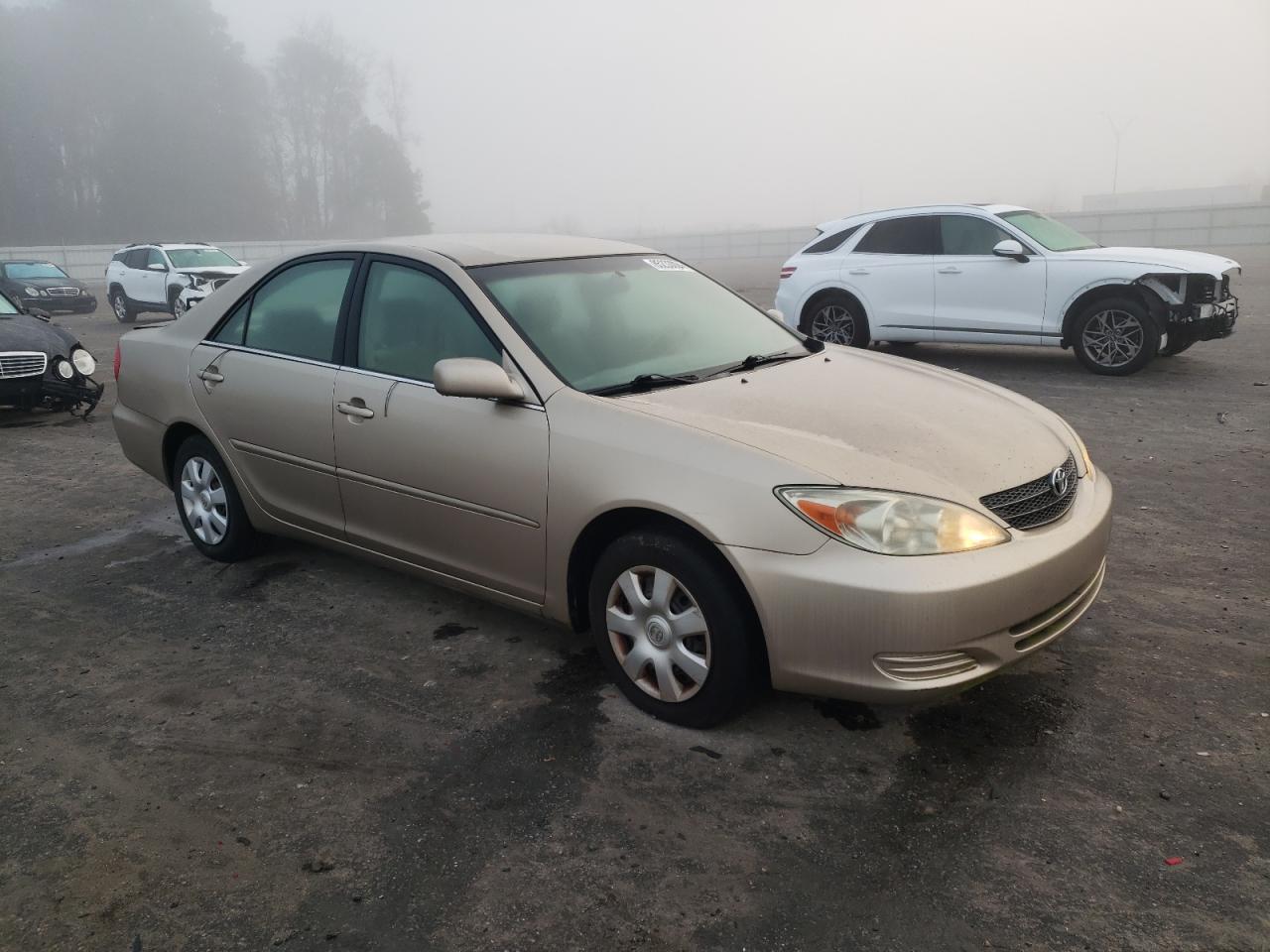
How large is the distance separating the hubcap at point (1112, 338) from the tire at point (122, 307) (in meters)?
19.4

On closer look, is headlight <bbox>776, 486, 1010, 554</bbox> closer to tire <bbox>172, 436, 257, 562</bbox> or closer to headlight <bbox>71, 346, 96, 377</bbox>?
tire <bbox>172, 436, 257, 562</bbox>

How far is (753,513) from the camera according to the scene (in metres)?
2.93

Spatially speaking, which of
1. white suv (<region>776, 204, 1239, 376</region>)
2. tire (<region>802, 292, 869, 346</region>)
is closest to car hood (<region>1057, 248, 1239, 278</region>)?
white suv (<region>776, 204, 1239, 376</region>)

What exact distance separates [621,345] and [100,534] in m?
3.66

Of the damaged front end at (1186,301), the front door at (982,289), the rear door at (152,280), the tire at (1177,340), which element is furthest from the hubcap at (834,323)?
the rear door at (152,280)

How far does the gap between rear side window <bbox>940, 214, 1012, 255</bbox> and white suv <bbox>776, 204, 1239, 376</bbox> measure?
0.01m

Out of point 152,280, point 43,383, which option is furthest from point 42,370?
point 152,280

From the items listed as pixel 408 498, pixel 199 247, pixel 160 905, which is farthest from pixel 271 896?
pixel 199 247

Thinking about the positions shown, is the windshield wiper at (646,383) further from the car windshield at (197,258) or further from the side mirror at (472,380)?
the car windshield at (197,258)

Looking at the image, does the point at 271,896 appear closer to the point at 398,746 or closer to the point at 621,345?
the point at 398,746

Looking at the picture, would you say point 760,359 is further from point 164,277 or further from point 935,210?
point 164,277

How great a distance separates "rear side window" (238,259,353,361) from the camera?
427cm

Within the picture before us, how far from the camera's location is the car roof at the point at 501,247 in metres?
4.05

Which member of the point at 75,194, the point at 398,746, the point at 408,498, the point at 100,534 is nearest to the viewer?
the point at 398,746
